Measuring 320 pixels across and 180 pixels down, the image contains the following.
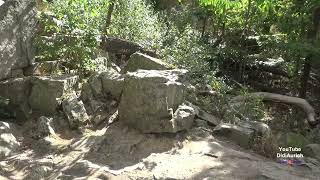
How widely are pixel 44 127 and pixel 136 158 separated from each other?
5.25 feet

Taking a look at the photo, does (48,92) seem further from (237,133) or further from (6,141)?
(237,133)

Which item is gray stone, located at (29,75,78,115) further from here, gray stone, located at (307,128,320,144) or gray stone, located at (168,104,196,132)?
gray stone, located at (307,128,320,144)

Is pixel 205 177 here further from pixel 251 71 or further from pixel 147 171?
pixel 251 71

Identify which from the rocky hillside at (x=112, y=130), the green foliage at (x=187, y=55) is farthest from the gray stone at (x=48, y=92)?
the green foliage at (x=187, y=55)

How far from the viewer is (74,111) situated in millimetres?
6820

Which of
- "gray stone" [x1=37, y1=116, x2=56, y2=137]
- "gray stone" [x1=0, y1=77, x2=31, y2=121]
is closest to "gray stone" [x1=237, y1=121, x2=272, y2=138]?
"gray stone" [x1=37, y1=116, x2=56, y2=137]

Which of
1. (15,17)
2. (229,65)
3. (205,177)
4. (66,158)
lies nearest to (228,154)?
(205,177)

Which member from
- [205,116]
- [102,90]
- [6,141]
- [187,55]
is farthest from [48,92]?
[187,55]

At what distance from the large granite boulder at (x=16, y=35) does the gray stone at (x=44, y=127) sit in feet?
3.77

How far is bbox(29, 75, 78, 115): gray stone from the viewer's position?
6863 mm

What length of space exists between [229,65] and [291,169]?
18.0 feet

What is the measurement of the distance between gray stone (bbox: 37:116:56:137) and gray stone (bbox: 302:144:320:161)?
13.9ft

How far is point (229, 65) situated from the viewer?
11500mm

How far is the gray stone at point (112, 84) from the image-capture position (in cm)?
725
